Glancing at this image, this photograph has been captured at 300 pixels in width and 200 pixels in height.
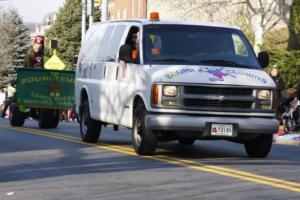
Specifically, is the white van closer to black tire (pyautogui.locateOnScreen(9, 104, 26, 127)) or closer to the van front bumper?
the van front bumper

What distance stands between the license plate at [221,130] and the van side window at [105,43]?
366 centimetres

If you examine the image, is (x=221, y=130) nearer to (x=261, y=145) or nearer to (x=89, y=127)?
(x=261, y=145)

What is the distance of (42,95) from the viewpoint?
23109 mm

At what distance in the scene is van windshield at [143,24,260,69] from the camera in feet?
47.7

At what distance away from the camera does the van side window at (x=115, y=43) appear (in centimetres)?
1605

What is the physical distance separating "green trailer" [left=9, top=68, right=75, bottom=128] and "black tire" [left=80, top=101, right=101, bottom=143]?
200 inches

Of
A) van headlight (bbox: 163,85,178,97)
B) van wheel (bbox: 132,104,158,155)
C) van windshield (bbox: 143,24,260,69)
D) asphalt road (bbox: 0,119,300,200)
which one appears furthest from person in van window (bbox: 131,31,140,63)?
asphalt road (bbox: 0,119,300,200)

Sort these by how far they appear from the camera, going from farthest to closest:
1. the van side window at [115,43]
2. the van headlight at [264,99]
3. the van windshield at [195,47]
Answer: the van side window at [115,43]
the van windshield at [195,47]
the van headlight at [264,99]

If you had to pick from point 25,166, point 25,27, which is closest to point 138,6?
point 25,27

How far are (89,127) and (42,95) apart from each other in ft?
19.8

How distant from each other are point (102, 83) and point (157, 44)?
2.07m

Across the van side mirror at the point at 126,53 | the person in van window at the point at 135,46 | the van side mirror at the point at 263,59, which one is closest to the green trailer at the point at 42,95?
the person in van window at the point at 135,46

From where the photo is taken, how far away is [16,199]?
9.55 metres

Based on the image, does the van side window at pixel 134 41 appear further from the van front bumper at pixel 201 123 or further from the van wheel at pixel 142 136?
the van front bumper at pixel 201 123
